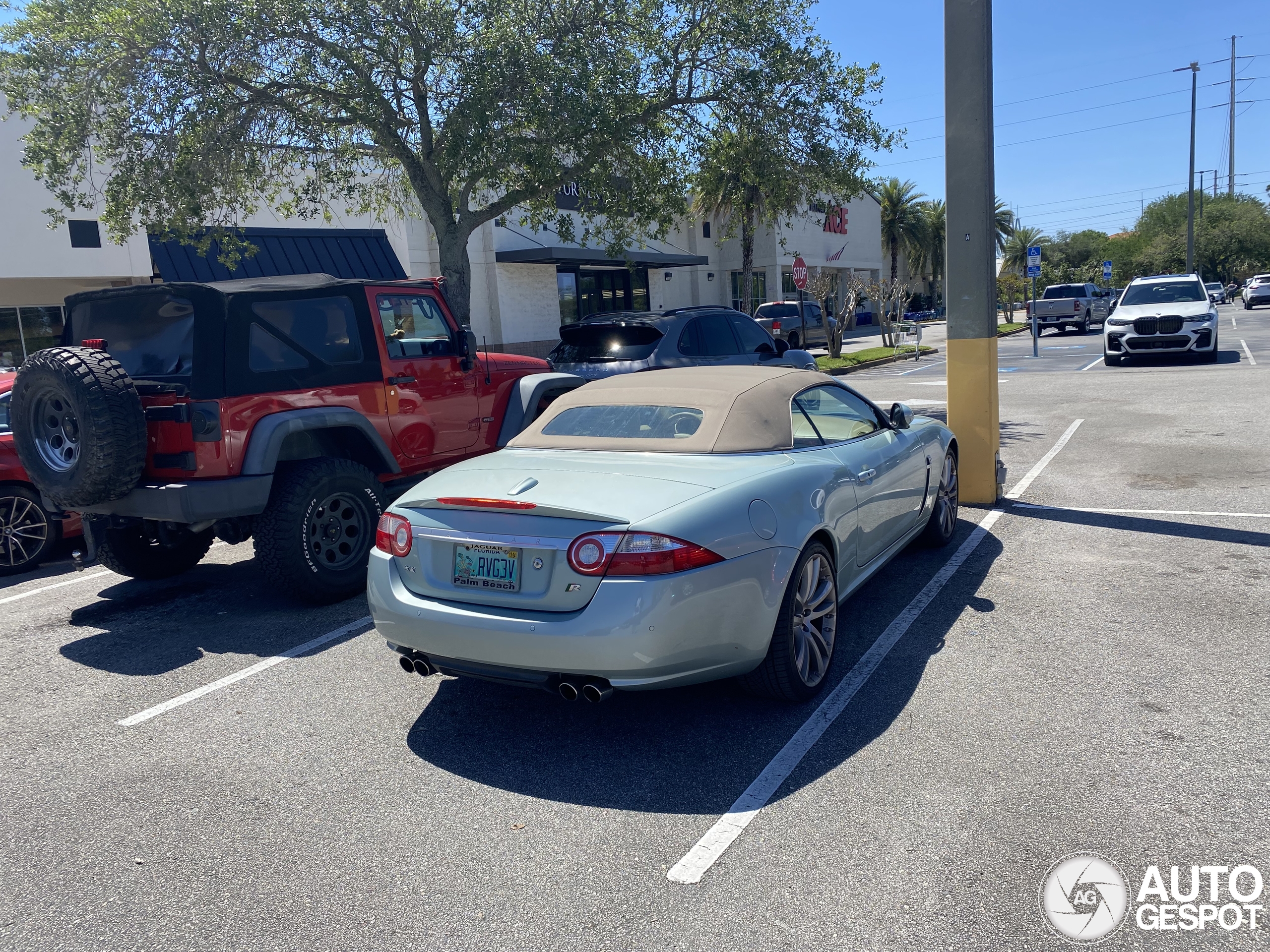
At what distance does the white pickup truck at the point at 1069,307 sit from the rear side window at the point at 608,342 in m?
29.3

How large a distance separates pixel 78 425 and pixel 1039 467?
8554mm

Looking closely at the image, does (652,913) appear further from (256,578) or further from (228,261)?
(228,261)

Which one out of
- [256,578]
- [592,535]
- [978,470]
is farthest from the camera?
[978,470]

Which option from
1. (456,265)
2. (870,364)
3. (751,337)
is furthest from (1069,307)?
(751,337)

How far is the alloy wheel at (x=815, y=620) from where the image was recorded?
4.21 m

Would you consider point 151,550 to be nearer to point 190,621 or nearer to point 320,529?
point 190,621

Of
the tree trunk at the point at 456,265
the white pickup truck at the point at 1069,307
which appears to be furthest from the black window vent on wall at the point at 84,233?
the white pickup truck at the point at 1069,307

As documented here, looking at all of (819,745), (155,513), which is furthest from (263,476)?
(819,745)

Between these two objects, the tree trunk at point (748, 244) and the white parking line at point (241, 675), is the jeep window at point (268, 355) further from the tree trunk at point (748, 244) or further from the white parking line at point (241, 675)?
the tree trunk at point (748, 244)

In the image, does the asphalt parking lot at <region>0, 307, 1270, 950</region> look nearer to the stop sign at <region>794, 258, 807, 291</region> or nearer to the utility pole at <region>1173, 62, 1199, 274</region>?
the stop sign at <region>794, 258, 807, 291</region>

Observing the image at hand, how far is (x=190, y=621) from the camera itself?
6020 mm

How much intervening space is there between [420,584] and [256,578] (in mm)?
3569

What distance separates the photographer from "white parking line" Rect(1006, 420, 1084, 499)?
28.3 ft

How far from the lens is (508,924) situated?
9.29 feet
